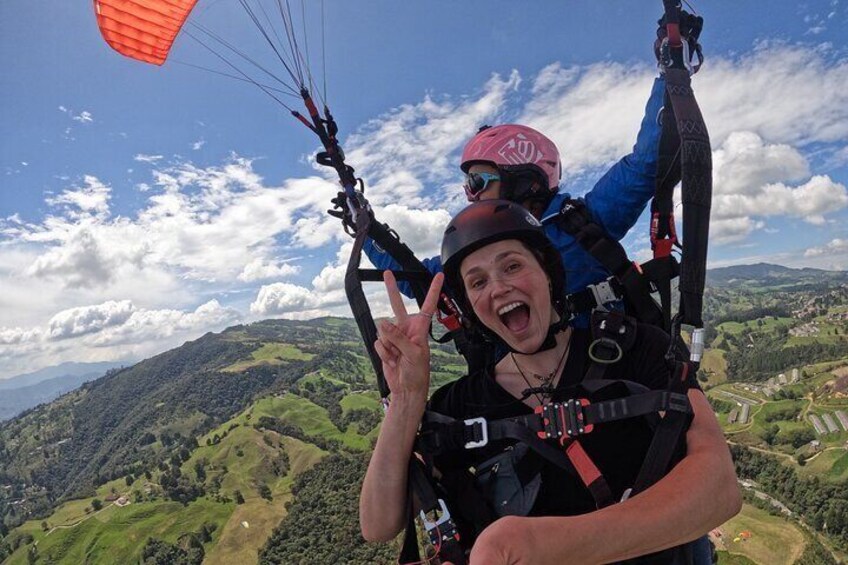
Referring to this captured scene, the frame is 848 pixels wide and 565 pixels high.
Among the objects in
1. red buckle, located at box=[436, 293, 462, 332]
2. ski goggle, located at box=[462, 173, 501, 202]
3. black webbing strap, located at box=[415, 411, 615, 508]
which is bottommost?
black webbing strap, located at box=[415, 411, 615, 508]

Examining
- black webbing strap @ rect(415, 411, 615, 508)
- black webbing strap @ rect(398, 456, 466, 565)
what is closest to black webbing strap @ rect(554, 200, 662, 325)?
black webbing strap @ rect(415, 411, 615, 508)

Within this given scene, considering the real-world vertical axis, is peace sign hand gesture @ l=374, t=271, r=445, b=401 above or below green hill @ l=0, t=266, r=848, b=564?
above

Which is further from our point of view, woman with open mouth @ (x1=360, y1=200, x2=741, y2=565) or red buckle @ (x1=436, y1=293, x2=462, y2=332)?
red buckle @ (x1=436, y1=293, x2=462, y2=332)

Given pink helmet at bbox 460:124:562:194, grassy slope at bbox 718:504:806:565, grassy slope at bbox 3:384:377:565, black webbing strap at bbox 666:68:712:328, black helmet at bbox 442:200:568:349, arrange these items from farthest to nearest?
grassy slope at bbox 3:384:377:565
grassy slope at bbox 718:504:806:565
pink helmet at bbox 460:124:562:194
black helmet at bbox 442:200:568:349
black webbing strap at bbox 666:68:712:328

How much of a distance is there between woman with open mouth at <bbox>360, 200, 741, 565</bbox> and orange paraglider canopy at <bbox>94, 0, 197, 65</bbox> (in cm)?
584

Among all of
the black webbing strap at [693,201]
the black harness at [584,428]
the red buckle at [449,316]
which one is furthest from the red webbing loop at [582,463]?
the red buckle at [449,316]

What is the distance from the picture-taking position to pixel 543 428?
2.11 metres

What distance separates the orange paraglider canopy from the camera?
604 cm

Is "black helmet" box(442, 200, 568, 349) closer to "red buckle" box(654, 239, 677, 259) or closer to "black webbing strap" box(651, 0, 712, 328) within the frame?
"black webbing strap" box(651, 0, 712, 328)

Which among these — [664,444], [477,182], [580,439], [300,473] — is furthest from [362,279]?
[300,473]

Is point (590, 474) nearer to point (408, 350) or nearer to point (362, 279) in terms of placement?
point (408, 350)

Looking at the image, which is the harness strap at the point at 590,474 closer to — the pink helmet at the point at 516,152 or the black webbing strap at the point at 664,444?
the black webbing strap at the point at 664,444

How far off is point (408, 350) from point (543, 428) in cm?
69

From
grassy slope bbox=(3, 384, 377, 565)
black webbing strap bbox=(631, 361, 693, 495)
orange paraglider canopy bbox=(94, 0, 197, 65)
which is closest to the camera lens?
black webbing strap bbox=(631, 361, 693, 495)
